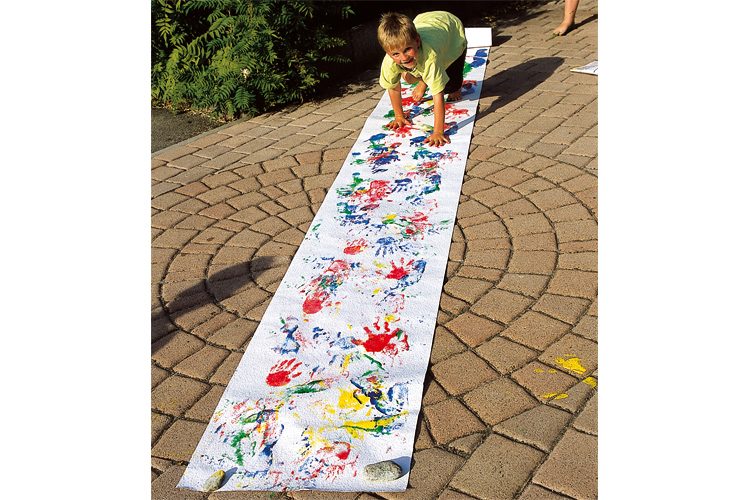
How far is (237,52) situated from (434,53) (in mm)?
1787

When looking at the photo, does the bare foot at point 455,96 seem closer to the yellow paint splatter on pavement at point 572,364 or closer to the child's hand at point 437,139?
the child's hand at point 437,139

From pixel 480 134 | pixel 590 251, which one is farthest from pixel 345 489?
pixel 480 134

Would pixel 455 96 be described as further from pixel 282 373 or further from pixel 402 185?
pixel 282 373

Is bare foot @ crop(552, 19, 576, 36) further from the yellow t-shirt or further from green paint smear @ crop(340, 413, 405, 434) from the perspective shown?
green paint smear @ crop(340, 413, 405, 434)

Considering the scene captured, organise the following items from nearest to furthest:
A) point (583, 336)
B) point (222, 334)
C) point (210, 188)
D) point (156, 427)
→ point (156, 427) < point (583, 336) < point (222, 334) < point (210, 188)

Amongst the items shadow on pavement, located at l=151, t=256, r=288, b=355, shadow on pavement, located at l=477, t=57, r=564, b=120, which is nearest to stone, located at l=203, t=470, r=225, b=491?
shadow on pavement, located at l=151, t=256, r=288, b=355

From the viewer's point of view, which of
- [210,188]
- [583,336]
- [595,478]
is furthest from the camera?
[210,188]

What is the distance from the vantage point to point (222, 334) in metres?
2.83

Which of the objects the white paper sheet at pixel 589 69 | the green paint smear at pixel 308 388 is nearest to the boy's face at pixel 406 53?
the white paper sheet at pixel 589 69

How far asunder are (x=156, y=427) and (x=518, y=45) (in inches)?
212

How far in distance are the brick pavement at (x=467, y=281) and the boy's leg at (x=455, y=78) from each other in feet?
0.70

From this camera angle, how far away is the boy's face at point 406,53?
407 cm

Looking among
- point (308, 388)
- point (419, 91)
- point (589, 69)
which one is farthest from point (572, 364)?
point (589, 69)

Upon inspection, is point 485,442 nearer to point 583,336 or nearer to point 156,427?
point 583,336
